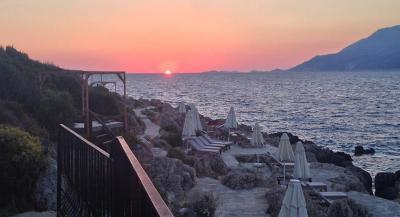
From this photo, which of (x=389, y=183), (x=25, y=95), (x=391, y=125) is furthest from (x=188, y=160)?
(x=391, y=125)

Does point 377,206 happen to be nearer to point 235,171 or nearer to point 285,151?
point 285,151

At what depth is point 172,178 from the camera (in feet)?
40.1

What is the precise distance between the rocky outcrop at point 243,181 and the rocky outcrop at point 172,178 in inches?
42.1

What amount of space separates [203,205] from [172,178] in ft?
6.47

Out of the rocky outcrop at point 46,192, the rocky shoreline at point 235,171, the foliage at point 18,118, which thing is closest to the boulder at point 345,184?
the rocky shoreline at point 235,171

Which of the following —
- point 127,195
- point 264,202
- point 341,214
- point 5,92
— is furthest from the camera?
point 5,92

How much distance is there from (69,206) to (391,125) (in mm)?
46847

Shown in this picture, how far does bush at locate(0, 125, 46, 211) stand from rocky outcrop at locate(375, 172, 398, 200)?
51.7 feet

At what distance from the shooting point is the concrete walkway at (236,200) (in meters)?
11.1

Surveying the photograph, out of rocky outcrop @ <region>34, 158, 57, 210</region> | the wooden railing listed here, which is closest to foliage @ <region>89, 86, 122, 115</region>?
rocky outcrop @ <region>34, 158, 57, 210</region>

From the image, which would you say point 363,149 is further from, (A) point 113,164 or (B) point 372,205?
(A) point 113,164

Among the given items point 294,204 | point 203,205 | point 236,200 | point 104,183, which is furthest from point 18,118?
point 104,183

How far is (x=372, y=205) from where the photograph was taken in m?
13.6

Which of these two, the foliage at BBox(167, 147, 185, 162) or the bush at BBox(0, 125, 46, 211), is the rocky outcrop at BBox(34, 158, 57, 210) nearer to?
the bush at BBox(0, 125, 46, 211)
